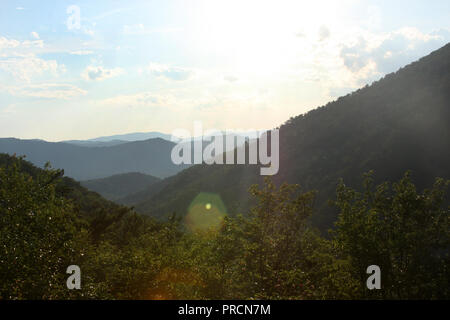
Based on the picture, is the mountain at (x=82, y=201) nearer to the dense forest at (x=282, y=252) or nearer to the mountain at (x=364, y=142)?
the dense forest at (x=282, y=252)

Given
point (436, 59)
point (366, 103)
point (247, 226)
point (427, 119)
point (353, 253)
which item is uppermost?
point (436, 59)

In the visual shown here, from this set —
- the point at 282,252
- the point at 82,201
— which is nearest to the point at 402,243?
the point at 282,252

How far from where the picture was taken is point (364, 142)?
5030 inches

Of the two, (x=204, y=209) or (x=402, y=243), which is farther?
(x=204, y=209)

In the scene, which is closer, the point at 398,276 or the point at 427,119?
the point at 398,276

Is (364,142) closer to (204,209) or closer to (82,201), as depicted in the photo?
(204,209)

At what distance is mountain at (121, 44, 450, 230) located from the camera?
364 ft

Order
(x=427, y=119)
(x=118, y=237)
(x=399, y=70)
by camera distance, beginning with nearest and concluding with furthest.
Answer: (x=118, y=237), (x=427, y=119), (x=399, y=70)

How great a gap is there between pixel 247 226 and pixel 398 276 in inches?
Result: 271

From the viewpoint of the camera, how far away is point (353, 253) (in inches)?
571

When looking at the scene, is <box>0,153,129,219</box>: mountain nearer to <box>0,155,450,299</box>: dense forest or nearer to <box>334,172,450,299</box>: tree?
<box>0,155,450,299</box>: dense forest

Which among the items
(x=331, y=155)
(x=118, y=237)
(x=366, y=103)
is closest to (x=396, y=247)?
(x=118, y=237)

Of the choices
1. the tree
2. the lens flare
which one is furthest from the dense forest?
the lens flare
